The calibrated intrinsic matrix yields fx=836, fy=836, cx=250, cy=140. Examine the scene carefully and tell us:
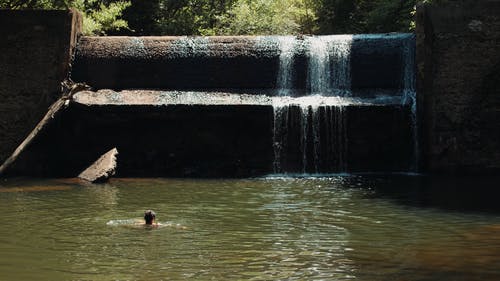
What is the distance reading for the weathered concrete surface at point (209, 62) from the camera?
17625 millimetres

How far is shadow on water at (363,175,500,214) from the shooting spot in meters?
11.7

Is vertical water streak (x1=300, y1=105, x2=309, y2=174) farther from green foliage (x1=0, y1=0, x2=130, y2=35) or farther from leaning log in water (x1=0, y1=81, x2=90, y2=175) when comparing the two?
green foliage (x1=0, y1=0, x2=130, y2=35)

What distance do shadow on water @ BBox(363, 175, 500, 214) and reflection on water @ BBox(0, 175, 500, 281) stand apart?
0.03m

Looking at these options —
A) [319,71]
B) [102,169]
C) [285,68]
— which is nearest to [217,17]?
[285,68]

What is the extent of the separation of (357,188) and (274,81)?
182 inches

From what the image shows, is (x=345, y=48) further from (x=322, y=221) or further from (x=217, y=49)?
(x=322, y=221)

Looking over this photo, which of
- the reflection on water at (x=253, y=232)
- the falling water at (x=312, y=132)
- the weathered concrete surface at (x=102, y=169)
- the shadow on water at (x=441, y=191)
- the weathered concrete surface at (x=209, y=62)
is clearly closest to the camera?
the reflection on water at (x=253, y=232)

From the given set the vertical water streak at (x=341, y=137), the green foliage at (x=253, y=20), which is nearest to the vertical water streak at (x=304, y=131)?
the vertical water streak at (x=341, y=137)

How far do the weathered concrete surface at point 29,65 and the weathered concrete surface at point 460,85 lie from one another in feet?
24.1

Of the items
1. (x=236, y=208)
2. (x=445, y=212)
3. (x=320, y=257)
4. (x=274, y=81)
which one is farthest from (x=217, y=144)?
(x=320, y=257)

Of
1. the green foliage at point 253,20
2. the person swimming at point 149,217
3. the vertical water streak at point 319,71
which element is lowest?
the person swimming at point 149,217

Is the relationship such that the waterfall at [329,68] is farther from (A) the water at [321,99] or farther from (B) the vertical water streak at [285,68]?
(B) the vertical water streak at [285,68]

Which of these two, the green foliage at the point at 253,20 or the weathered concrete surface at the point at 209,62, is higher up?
the green foliage at the point at 253,20

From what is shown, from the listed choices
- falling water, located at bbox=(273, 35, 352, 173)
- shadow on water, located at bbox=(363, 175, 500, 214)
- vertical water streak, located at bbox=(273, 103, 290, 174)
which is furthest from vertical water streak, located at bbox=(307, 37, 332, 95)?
shadow on water, located at bbox=(363, 175, 500, 214)
